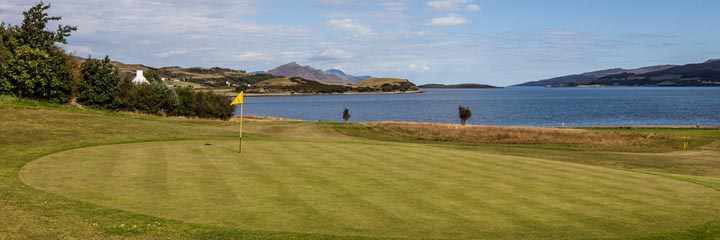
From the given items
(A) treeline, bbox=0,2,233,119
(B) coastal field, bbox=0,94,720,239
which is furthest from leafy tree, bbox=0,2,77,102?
(B) coastal field, bbox=0,94,720,239

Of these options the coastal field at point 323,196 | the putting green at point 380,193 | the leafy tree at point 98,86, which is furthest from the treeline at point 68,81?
the putting green at point 380,193

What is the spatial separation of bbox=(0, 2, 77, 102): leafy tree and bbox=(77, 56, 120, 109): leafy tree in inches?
152

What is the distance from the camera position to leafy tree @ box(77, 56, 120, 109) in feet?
237

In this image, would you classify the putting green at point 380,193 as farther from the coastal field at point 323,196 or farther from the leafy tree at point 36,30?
the leafy tree at point 36,30

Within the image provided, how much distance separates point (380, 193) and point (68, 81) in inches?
2424

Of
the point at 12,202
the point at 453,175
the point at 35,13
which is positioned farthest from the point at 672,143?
the point at 35,13

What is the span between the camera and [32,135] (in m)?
28.8

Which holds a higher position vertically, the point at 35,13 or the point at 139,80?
the point at 35,13

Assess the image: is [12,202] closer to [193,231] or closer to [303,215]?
[193,231]

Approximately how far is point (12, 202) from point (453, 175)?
11.6 m

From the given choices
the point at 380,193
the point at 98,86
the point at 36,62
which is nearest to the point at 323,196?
the point at 380,193

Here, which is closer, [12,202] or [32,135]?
[12,202]

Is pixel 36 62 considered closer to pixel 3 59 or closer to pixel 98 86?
pixel 3 59

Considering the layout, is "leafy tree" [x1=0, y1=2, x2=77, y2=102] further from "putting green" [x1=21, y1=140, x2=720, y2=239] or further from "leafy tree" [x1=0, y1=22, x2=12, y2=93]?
"putting green" [x1=21, y1=140, x2=720, y2=239]
